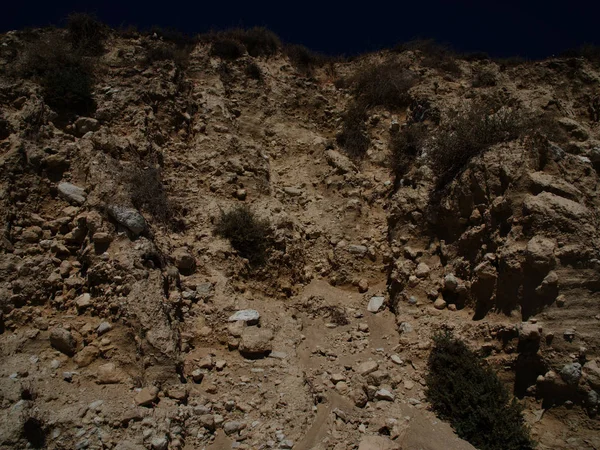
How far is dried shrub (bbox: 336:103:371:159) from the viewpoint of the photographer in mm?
9180

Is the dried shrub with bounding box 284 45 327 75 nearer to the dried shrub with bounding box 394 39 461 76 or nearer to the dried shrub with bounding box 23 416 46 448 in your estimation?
the dried shrub with bounding box 394 39 461 76

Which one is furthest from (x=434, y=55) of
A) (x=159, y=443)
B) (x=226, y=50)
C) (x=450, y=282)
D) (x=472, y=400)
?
(x=159, y=443)

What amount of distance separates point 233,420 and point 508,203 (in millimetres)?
4769

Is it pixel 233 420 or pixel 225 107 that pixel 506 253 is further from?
pixel 225 107

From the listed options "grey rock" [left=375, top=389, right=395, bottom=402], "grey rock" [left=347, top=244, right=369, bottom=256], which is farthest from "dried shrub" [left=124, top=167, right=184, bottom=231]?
"grey rock" [left=375, top=389, right=395, bottom=402]

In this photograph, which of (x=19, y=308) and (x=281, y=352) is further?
(x=281, y=352)

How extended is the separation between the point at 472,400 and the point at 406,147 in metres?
5.13

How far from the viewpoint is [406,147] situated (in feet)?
27.7

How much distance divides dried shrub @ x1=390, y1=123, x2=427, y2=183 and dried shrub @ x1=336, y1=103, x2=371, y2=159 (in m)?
0.71

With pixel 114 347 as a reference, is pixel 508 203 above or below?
above

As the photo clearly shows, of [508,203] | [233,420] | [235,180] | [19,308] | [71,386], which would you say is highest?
[508,203]

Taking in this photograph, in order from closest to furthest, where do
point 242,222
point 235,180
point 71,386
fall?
point 71,386 → point 242,222 → point 235,180

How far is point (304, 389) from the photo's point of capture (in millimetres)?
5117

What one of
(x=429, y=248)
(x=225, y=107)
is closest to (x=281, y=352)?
(x=429, y=248)
